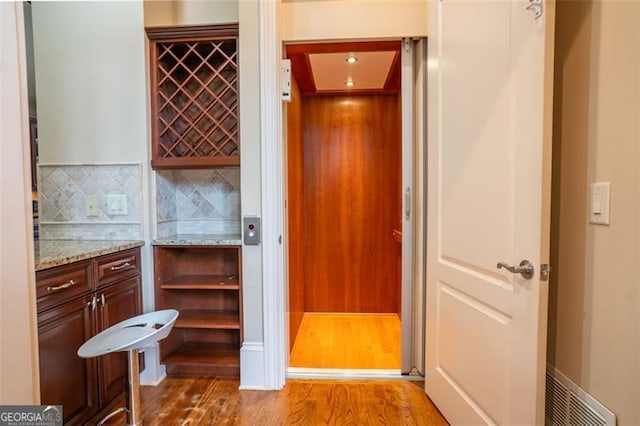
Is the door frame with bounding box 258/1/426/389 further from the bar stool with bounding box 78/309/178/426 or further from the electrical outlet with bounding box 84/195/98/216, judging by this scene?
the electrical outlet with bounding box 84/195/98/216

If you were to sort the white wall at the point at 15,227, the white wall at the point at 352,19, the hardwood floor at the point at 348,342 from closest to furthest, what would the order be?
the white wall at the point at 15,227
the white wall at the point at 352,19
the hardwood floor at the point at 348,342

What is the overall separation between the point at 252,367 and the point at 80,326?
0.92m

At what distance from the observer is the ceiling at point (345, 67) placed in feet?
6.75

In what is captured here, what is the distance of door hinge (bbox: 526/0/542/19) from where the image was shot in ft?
3.43

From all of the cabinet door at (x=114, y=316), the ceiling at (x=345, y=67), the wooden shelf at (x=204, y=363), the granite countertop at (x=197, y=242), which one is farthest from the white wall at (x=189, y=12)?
the wooden shelf at (x=204, y=363)

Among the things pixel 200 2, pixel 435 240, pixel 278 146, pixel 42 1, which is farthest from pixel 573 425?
pixel 42 1

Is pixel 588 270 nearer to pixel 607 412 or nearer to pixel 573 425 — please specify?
pixel 607 412

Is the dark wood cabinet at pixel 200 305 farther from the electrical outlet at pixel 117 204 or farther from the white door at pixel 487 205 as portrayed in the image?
the white door at pixel 487 205

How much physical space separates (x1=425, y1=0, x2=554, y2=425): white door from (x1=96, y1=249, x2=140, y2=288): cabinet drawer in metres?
1.76

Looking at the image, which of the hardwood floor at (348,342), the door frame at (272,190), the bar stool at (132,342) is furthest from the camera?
the hardwood floor at (348,342)

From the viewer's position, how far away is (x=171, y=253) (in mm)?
2145

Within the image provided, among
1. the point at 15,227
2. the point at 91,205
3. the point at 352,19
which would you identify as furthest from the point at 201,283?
the point at 352,19

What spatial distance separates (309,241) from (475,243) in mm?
2063

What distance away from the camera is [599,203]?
1034mm
